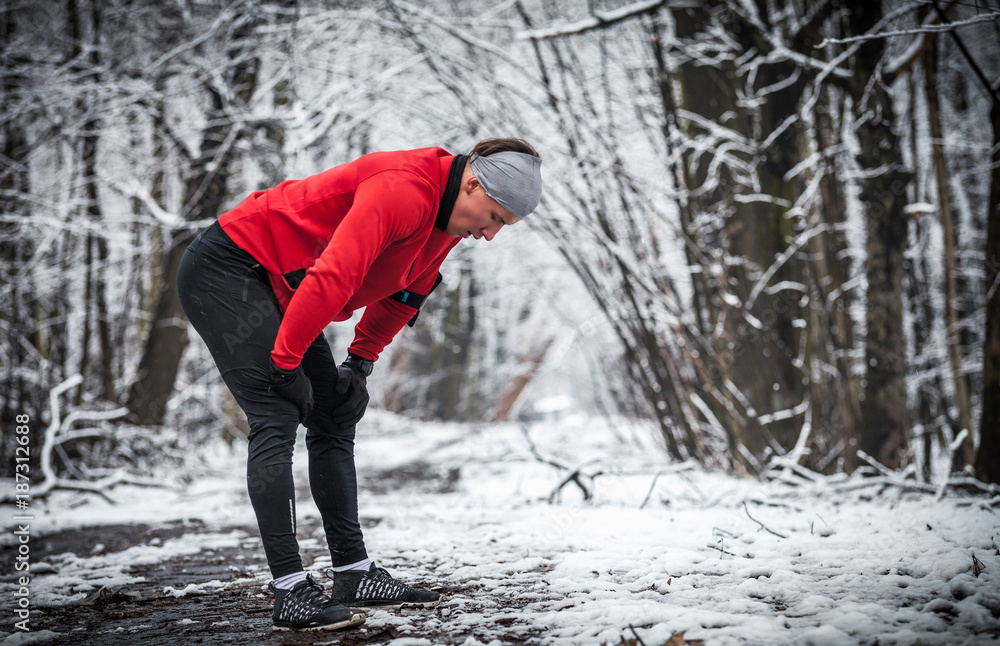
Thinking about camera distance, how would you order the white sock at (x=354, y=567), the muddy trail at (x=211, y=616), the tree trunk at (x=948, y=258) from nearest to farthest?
the muddy trail at (x=211, y=616)
the white sock at (x=354, y=567)
the tree trunk at (x=948, y=258)

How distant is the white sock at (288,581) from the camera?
5.32 feet

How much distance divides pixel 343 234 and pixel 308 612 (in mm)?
935

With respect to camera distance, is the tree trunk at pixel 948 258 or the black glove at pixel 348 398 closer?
the black glove at pixel 348 398

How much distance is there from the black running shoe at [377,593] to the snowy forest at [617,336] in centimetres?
10

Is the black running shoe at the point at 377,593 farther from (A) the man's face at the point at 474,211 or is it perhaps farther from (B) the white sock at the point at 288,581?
(A) the man's face at the point at 474,211

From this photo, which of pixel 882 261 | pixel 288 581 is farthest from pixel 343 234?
pixel 882 261

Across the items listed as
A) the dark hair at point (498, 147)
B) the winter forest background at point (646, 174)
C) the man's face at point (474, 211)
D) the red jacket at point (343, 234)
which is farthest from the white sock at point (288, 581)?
the winter forest background at point (646, 174)

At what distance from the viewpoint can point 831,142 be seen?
3887mm

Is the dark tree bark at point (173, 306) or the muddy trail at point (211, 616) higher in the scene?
the dark tree bark at point (173, 306)

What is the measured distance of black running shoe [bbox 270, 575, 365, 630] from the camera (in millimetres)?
1560

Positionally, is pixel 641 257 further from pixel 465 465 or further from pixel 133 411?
pixel 133 411

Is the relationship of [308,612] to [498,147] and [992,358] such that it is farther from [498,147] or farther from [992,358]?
[992,358]

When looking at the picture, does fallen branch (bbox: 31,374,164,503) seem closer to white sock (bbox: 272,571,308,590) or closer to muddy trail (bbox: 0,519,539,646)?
muddy trail (bbox: 0,519,539,646)

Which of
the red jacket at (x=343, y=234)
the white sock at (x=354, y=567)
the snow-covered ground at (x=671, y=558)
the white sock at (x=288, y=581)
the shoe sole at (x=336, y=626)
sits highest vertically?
the red jacket at (x=343, y=234)
